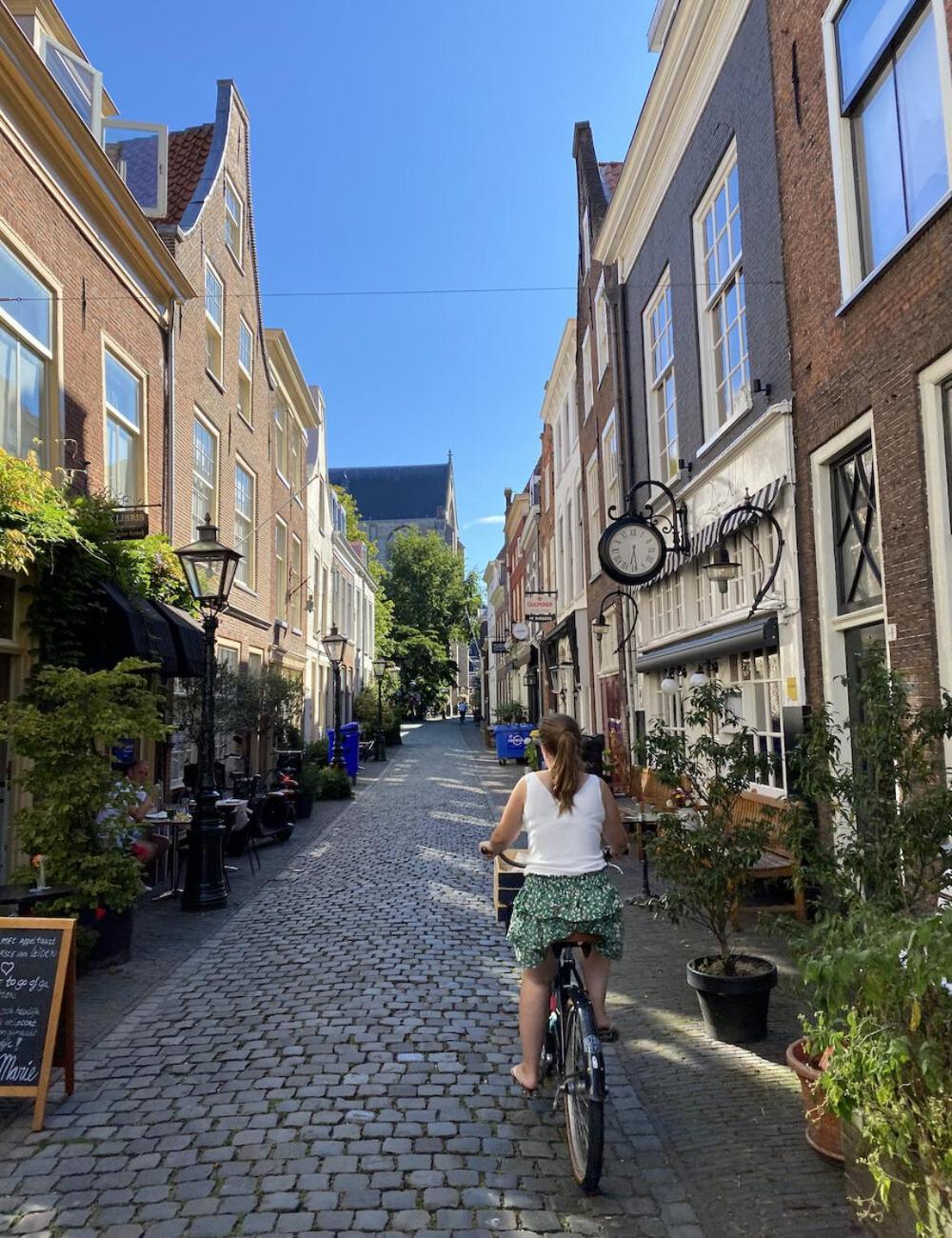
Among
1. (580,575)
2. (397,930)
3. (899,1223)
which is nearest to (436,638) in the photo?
(580,575)

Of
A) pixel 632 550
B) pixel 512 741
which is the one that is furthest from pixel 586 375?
pixel 512 741

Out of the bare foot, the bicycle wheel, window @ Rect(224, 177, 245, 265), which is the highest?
window @ Rect(224, 177, 245, 265)

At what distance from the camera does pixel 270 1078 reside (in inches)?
171

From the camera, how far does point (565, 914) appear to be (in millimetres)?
3658

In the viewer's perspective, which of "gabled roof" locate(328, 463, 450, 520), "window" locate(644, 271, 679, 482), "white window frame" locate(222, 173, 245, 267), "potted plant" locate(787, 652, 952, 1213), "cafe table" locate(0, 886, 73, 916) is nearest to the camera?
"potted plant" locate(787, 652, 952, 1213)

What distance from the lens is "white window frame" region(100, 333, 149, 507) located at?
404 inches

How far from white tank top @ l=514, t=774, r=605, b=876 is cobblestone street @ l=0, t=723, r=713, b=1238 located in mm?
1118

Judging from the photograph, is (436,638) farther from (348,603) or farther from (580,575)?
(580,575)

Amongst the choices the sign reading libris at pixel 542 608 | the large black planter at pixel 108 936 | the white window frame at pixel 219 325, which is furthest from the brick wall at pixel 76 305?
the sign reading libris at pixel 542 608

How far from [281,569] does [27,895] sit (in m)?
16.2

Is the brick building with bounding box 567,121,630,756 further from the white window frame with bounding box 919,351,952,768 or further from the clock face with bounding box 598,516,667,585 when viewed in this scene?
the white window frame with bounding box 919,351,952,768

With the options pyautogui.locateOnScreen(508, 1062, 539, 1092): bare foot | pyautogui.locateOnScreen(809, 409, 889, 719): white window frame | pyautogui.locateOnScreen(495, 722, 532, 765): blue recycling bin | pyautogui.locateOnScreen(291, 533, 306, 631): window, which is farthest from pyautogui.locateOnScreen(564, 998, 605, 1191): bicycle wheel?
pyautogui.locateOnScreen(495, 722, 532, 765): blue recycling bin

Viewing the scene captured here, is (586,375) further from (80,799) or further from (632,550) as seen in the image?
(80,799)

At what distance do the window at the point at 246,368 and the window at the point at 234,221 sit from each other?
124cm
